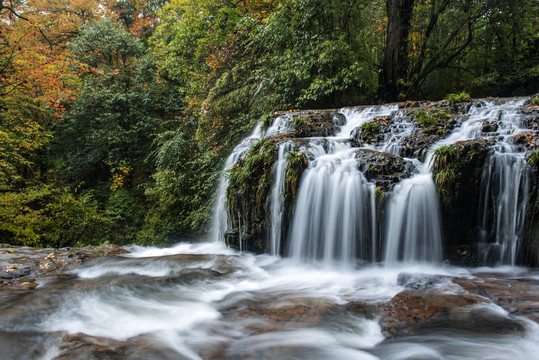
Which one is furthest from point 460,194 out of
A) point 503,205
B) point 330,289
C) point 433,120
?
point 330,289

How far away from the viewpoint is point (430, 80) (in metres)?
12.8

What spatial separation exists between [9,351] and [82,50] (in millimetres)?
15387

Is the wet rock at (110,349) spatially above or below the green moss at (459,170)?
below

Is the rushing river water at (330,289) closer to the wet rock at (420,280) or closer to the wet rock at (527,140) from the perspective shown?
the wet rock at (420,280)

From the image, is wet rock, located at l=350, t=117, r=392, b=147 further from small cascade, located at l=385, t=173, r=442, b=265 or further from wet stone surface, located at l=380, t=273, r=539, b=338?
wet stone surface, located at l=380, t=273, r=539, b=338

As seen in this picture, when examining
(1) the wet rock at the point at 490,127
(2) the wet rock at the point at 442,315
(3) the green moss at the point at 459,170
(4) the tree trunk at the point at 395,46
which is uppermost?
(4) the tree trunk at the point at 395,46

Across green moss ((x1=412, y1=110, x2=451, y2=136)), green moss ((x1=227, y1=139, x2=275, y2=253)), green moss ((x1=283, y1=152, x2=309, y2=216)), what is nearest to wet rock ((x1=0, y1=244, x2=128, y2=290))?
green moss ((x1=227, y1=139, x2=275, y2=253))

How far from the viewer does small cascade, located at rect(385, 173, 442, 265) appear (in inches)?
192

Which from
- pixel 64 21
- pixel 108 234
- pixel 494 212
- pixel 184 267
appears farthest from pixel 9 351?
pixel 64 21

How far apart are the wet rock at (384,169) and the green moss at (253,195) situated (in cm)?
184

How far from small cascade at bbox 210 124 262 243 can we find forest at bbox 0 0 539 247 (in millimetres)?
406

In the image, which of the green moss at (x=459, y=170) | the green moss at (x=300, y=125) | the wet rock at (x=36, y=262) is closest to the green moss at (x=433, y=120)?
the green moss at (x=459, y=170)

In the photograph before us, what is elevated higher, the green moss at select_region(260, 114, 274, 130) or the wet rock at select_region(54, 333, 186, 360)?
the green moss at select_region(260, 114, 274, 130)

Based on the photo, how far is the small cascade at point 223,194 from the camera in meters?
8.23
